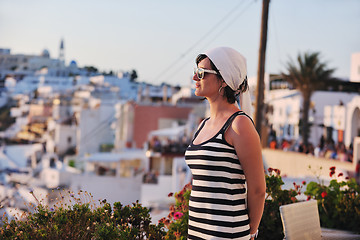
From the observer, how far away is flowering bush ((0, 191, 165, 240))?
3.62 m

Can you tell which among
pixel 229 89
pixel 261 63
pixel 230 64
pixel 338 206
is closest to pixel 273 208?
pixel 338 206

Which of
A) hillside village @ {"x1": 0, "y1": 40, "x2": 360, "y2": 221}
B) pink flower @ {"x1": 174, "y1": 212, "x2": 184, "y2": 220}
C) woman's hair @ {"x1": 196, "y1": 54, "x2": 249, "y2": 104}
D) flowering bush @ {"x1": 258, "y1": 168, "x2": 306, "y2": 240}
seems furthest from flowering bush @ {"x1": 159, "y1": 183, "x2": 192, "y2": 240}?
woman's hair @ {"x1": 196, "y1": 54, "x2": 249, "y2": 104}

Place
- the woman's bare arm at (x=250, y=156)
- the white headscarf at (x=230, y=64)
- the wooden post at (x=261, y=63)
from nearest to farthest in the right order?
1. the woman's bare arm at (x=250, y=156)
2. the white headscarf at (x=230, y=64)
3. the wooden post at (x=261, y=63)

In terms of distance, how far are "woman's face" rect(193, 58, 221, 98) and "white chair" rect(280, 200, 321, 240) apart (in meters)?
1.39

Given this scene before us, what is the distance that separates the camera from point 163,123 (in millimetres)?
48094

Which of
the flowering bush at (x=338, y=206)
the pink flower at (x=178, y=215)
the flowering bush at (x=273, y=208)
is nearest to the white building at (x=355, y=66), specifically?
the flowering bush at (x=338, y=206)

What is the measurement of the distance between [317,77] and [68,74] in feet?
558

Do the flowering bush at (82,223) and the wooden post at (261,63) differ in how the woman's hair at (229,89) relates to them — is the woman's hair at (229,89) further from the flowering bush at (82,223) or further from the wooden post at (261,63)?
the wooden post at (261,63)

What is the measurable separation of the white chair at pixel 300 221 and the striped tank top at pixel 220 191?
1.28m

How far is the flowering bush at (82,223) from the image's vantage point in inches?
142

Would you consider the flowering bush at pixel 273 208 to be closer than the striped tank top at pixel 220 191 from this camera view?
No

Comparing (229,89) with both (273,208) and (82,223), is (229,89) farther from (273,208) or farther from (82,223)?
(273,208)

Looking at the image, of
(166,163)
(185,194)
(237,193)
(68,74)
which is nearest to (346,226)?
(185,194)

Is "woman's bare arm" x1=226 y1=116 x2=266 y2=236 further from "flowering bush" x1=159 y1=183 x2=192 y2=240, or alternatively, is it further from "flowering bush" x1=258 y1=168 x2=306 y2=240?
"flowering bush" x1=258 y1=168 x2=306 y2=240
